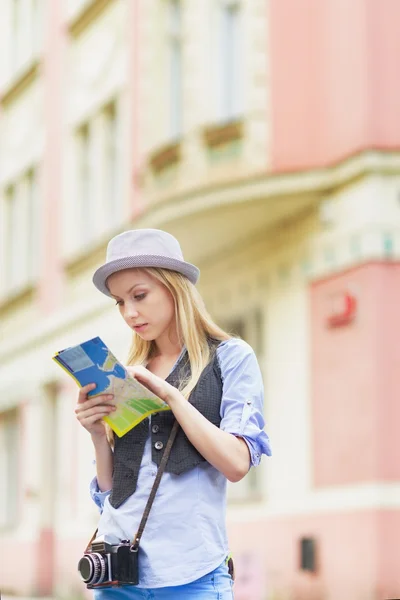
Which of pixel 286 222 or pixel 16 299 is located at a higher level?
pixel 16 299

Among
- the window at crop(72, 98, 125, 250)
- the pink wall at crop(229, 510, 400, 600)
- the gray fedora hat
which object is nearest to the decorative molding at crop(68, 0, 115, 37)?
the window at crop(72, 98, 125, 250)

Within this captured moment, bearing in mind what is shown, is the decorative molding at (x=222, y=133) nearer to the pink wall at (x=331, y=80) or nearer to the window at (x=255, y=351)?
the pink wall at (x=331, y=80)

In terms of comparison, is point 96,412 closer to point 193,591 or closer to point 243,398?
point 243,398

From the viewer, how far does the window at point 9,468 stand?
65.2 feet

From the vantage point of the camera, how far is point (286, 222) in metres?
12.6

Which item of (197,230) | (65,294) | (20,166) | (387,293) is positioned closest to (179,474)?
(387,293)

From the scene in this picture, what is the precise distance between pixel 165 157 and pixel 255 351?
2.15m

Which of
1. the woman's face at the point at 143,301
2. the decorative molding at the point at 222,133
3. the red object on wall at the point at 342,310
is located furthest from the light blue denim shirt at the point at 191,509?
the decorative molding at the point at 222,133

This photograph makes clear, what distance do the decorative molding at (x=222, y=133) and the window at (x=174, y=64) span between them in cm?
108

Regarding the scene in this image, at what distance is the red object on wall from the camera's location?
11469 mm

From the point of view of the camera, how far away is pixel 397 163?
11391 mm

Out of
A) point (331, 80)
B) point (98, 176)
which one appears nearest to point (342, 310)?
point (331, 80)

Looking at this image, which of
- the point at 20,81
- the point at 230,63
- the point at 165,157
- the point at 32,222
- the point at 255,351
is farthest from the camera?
the point at 20,81

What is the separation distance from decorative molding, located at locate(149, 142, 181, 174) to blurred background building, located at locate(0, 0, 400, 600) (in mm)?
20
